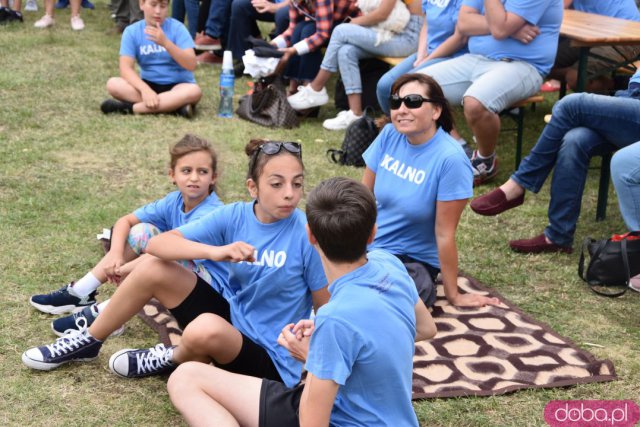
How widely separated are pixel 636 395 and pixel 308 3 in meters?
4.98

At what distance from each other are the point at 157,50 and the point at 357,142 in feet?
6.20

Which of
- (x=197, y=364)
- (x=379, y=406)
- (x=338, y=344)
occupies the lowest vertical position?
(x=197, y=364)

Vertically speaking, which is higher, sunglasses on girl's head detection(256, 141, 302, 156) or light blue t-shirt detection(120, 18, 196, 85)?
sunglasses on girl's head detection(256, 141, 302, 156)

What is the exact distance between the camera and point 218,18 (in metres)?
9.13

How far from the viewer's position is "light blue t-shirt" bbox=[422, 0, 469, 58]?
602 cm

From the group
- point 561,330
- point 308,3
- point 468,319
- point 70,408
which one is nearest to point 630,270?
point 561,330

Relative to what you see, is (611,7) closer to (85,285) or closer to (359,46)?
(359,46)

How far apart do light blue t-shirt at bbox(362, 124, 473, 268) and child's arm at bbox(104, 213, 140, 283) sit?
1.12 m

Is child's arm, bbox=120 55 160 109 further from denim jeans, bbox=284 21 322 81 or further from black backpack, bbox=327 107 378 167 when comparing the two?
black backpack, bbox=327 107 378 167

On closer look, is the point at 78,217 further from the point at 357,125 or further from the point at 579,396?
the point at 579,396

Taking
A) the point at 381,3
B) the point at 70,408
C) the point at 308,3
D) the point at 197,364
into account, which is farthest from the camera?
the point at 308,3

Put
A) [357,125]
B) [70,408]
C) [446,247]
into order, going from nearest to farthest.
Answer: [70,408], [446,247], [357,125]

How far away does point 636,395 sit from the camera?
10.7 ft

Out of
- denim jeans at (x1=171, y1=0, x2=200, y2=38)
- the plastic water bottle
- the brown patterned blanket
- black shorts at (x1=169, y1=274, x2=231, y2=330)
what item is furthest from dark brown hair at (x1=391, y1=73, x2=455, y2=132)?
denim jeans at (x1=171, y1=0, x2=200, y2=38)
